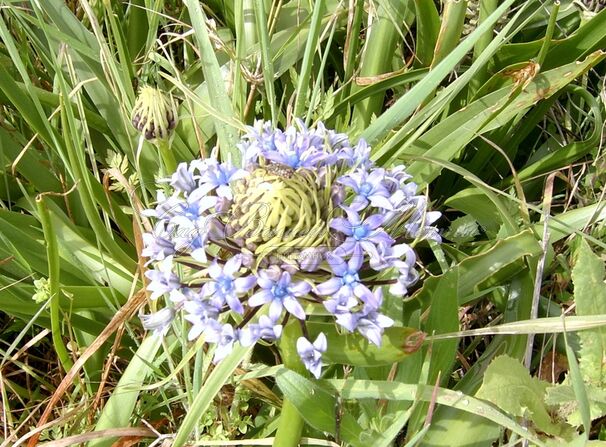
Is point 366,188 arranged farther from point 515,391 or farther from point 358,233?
point 515,391

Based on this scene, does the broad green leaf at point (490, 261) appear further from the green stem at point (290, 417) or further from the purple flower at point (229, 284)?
the purple flower at point (229, 284)

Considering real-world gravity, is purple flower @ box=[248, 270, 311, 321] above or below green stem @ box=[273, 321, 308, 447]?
above

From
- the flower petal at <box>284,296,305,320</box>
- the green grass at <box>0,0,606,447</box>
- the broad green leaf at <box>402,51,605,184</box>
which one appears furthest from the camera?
the broad green leaf at <box>402,51,605,184</box>

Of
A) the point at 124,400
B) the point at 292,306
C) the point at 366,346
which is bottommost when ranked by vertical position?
the point at 124,400

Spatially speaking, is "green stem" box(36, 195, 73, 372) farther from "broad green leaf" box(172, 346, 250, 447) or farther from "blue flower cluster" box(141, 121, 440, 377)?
"broad green leaf" box(172, 346, 250, 447)

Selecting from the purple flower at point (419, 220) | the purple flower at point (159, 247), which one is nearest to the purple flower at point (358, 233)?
the purple flower at point (419, 220)

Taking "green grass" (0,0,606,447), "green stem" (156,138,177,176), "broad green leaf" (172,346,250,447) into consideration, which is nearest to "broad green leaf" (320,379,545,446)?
"green grass" (0,0,606,447)

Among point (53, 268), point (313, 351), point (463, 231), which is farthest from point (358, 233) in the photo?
point (463, 231)
